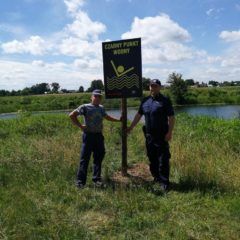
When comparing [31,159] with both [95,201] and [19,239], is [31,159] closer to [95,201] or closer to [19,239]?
[95,201]

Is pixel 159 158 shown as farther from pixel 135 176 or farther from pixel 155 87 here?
pixel 155 87

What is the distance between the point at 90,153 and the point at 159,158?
1.25 m

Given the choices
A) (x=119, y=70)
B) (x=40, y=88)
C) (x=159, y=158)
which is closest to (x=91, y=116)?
(x=119, y=70)

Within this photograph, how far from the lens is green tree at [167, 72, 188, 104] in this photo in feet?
218

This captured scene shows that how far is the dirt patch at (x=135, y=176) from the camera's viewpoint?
7730 mm

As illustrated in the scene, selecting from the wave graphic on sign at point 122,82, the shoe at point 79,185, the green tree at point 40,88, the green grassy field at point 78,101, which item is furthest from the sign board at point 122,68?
the green tree at point 40,88

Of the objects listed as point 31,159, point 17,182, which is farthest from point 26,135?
point 17,182

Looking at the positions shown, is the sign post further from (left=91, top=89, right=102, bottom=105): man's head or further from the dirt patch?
the dirt patch

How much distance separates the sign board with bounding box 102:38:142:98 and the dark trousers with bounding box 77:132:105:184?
1.05 m

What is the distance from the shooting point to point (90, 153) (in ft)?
24.7

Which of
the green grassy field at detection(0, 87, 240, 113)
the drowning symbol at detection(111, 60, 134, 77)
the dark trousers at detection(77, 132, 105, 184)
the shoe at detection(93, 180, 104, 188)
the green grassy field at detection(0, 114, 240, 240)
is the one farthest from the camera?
the green grassy field at detection(0, 87, 240, 113)

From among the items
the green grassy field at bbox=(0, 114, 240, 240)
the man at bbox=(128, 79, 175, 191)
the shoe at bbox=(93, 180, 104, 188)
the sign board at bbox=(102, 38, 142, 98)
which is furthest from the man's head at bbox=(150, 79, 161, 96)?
the shoe at bbox=(93, 180, 104, 188)

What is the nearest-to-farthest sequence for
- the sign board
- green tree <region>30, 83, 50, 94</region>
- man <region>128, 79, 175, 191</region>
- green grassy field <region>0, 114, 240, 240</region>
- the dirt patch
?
green grassy field <region>0, 114, 240, 240</region>, man <region>128, 79, 175, 191</region>, the dirt patch, the sign board, green tree <region>30, 83, 50, 94</region>

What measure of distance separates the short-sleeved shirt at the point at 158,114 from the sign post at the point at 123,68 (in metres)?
0.80
